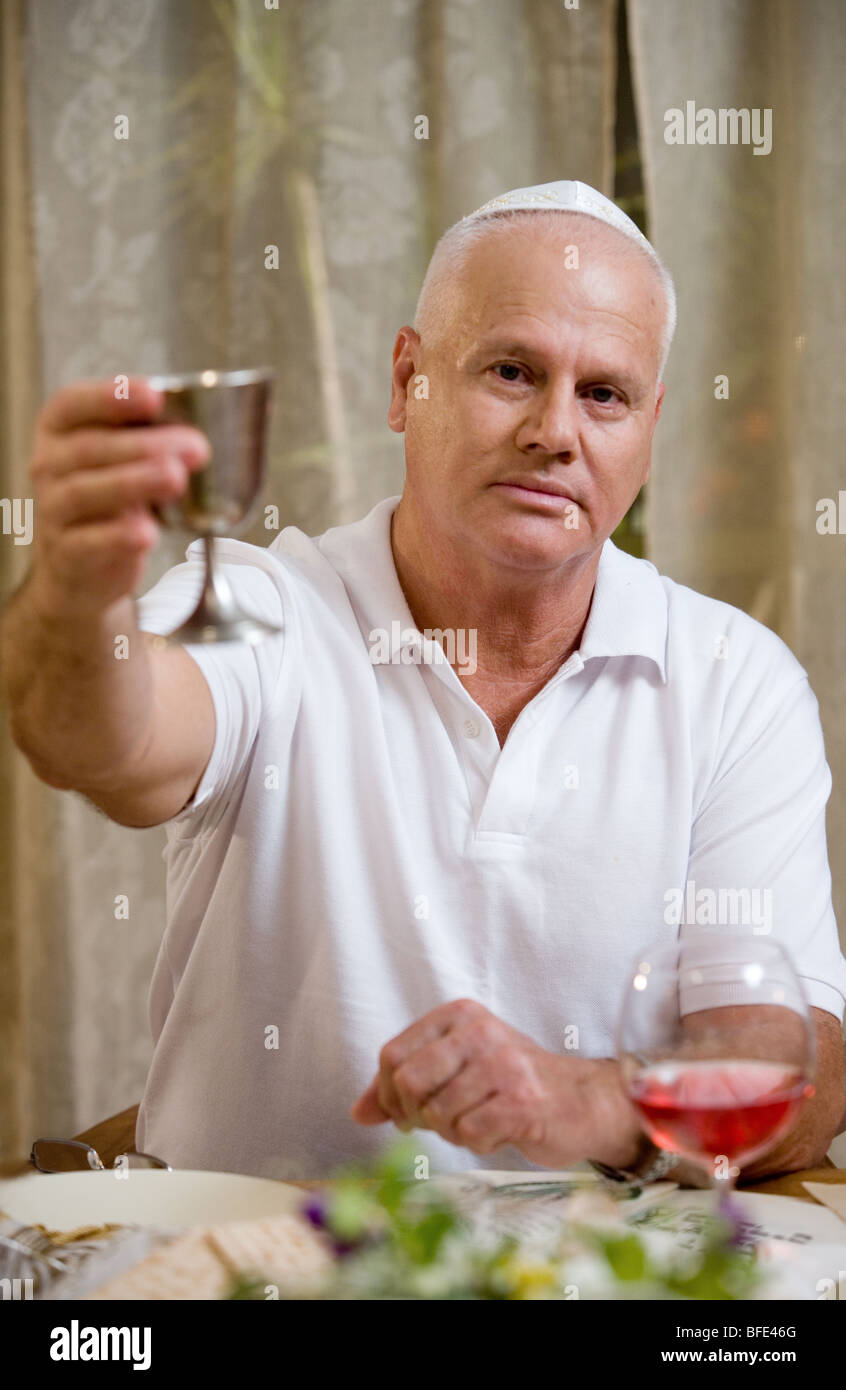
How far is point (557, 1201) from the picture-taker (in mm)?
956

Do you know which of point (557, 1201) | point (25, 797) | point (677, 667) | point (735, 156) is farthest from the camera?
point (25, 797)

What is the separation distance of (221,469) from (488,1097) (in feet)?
1.66

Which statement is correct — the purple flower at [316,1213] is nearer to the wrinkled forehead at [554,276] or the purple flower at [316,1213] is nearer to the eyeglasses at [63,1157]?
the eyeglasses at [63,1157]

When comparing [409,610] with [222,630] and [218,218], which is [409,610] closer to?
[222,630]

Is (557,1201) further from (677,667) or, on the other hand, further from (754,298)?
(754,298)

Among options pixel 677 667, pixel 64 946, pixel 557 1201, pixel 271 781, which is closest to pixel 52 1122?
pixel 64 946

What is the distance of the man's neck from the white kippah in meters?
0.36

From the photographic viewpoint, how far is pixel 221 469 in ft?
2.52

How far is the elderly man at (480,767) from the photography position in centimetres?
145

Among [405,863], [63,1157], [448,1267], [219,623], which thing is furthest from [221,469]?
[405,863]

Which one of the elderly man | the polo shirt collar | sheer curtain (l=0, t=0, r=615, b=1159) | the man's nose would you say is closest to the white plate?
the elderly man

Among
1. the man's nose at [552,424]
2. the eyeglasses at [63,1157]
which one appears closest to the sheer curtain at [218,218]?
the man's nose at [552,424]

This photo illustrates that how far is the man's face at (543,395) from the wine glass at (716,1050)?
67 cm
